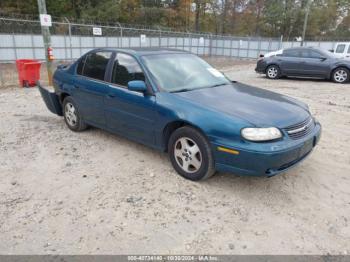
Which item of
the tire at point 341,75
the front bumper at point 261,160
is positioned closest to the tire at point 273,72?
the tire at point 341,75

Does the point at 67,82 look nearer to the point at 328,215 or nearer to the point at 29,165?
the point at 29,165

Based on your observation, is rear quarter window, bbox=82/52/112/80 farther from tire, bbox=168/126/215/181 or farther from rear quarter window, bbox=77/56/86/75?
tire, bbox=168/126/215/181

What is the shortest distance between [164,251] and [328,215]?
1.77 meters

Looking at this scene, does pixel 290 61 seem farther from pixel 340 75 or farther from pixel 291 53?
pixel 340 75

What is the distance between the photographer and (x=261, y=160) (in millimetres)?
3076

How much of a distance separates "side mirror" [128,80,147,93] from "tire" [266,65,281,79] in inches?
441

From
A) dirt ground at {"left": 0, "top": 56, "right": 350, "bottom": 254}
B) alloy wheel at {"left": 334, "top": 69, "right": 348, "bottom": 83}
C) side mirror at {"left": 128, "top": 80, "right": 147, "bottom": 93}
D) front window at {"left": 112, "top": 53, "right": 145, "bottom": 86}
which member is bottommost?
dirt ground at {"left": 0, "top": 56, "right": 350, "bottom": 254}

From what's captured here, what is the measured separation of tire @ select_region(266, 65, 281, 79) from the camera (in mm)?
13703

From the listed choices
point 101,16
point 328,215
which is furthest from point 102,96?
point 101,16

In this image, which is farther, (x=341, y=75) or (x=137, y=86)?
(x=341, y=75)

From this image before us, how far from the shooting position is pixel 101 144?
16.2 ft

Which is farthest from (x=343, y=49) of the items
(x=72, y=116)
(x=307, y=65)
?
(x=72, y=116)

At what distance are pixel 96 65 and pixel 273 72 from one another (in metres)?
10.8

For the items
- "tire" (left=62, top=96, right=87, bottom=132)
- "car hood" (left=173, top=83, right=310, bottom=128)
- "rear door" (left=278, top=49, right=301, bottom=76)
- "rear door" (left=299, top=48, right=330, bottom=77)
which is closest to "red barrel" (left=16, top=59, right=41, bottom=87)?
"tire" (left=62, top=96, right=87, bottom=132)
